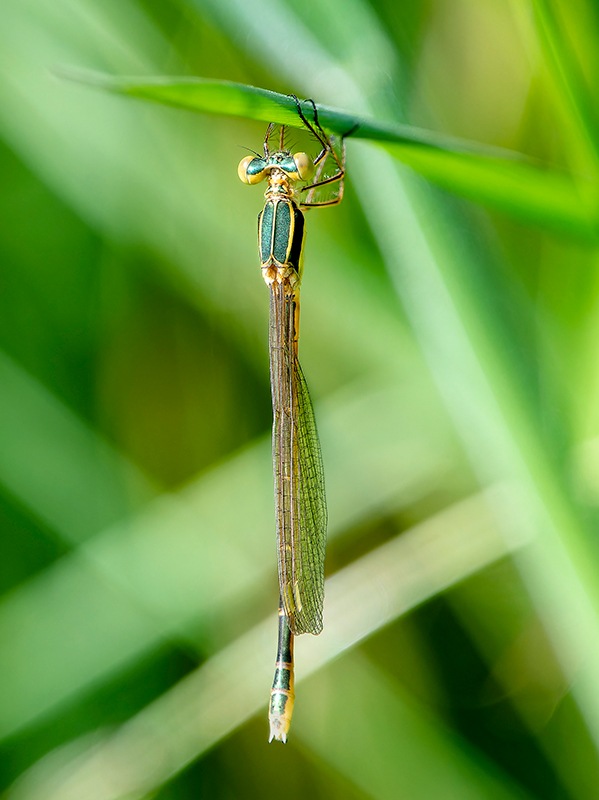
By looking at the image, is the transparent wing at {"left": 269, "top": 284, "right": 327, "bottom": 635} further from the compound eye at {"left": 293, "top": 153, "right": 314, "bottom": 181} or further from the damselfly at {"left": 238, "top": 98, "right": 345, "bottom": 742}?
the compound eye at {"left": 293, "top": 153, "right": 314, "bottom": 181}

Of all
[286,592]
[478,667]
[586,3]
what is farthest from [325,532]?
[586,3]

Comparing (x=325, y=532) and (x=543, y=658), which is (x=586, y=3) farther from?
(x=543, y=658)

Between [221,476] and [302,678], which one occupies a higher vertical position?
[221,476]

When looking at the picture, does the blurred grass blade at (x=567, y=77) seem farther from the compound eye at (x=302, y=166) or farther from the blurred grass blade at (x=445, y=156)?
A: the compound eye at (x=302, y=166)

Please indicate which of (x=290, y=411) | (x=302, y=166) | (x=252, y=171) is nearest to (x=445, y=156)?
(x=302, y=166)

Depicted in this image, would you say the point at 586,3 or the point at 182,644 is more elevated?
the point at 586,3

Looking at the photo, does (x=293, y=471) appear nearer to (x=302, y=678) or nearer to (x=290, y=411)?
(x=290, y=411)

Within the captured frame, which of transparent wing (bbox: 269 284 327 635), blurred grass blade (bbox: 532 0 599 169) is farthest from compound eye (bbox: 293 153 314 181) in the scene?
blurred grass blade (bbox: 532 0 599 169)
